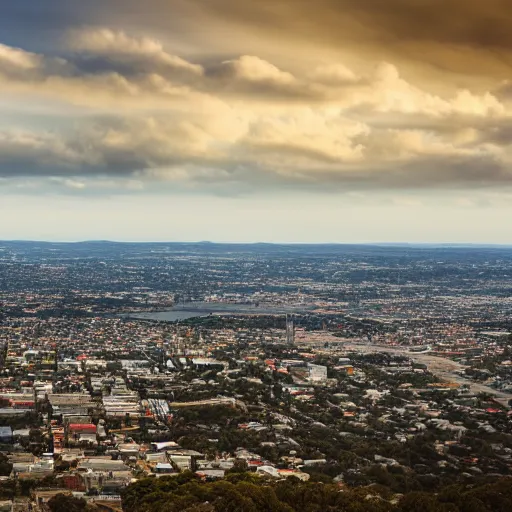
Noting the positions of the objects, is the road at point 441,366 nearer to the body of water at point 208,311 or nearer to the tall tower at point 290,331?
the tall tower at point 290,331

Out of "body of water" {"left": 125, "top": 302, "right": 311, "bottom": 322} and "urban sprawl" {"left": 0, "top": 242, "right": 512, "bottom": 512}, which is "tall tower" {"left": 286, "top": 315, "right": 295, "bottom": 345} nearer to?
"urban sprawl" {"left": 0, "top": 242, "right": 512, "bottom": 512}

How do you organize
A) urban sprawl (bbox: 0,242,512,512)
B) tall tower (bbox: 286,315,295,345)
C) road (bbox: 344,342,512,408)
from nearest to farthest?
urban sprawl (bbox: 0,242,512,512) → road (bbox: 344,342,512,408) → tall tower (bbox: 286,315,295,345)

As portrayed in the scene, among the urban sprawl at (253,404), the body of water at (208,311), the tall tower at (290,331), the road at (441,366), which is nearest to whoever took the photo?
the urban sprawl at (253,404)

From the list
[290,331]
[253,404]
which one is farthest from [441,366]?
[290,331]

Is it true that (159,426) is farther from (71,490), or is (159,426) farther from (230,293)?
(230,293)

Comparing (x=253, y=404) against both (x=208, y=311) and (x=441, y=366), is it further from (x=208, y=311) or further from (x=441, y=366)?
(x=208, y=311)

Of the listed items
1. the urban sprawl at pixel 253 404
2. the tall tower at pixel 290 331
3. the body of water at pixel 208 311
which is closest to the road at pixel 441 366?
the urban sprawl at pixel 253 404

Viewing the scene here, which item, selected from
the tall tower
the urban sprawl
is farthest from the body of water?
the tall tower

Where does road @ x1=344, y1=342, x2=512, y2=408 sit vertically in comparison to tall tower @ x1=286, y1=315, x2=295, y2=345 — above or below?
below
